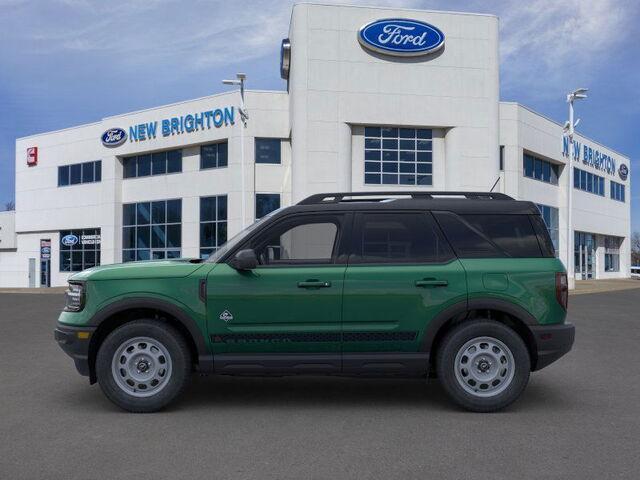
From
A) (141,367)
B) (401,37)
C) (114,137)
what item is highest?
(401,37)

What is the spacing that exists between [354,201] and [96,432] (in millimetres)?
3032

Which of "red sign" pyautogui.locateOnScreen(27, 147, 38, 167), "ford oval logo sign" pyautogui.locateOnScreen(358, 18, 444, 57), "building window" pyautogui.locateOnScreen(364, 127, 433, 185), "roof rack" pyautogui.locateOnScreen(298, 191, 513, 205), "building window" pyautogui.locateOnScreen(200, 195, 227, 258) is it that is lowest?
"roof rack" pyautogui.locateOnScreen(298, 191, 513, 205)

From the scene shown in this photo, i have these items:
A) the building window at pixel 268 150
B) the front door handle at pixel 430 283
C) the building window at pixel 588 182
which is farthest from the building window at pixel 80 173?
the front door handle at pixel 430 283

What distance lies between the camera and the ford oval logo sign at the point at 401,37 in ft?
94.9

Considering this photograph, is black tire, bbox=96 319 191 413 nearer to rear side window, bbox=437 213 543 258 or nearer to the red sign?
rear side window, bbox=437 213 543 258

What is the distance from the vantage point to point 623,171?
166 feet

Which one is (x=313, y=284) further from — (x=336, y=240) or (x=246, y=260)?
(x=246, y=260)

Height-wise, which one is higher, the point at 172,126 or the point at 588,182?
the point at 172,126

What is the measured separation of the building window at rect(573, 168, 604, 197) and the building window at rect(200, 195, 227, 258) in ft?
80.2

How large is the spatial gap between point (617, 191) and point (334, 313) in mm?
51199

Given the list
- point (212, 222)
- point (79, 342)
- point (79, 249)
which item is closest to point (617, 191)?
point (212, 222)

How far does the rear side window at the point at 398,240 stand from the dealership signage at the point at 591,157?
3734cm

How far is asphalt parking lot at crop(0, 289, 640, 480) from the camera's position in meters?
4.07

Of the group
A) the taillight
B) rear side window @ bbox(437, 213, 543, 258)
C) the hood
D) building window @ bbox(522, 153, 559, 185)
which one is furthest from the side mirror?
building window @ bbox(522, 153, 559, 185)
